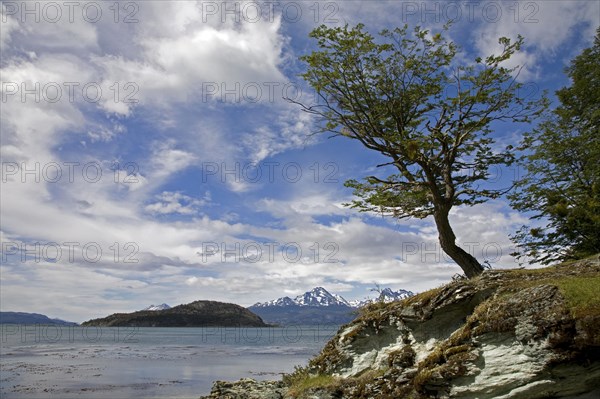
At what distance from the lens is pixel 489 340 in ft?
40.5

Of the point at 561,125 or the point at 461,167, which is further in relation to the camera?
the point at 561,125

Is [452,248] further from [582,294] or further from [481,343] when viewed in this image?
[582,294]

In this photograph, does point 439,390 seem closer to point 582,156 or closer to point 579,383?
point 579,383

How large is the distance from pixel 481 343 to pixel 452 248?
7.31m

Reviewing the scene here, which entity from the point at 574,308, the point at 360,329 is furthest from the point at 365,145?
the point at 574,308

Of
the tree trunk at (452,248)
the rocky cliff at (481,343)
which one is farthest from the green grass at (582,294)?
the tree trunk at (452,248)

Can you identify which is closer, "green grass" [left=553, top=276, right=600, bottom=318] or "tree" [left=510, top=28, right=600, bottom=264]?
"green grass" [left=553, top=276, right=600, bottom=318]

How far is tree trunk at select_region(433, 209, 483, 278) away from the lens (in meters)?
18.8

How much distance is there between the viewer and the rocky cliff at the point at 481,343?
429 inches

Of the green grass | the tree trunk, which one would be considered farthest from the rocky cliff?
the tree trunk

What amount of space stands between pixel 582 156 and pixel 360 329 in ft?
57.7

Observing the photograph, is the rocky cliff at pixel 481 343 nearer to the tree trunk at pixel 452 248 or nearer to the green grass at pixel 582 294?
the green grass at pixel 582 294

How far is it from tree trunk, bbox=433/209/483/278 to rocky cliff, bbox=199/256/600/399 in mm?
3180

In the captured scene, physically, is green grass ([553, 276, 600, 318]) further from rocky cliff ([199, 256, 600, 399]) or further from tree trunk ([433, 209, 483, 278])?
tree trunk ([433, 209, 483, 278])
